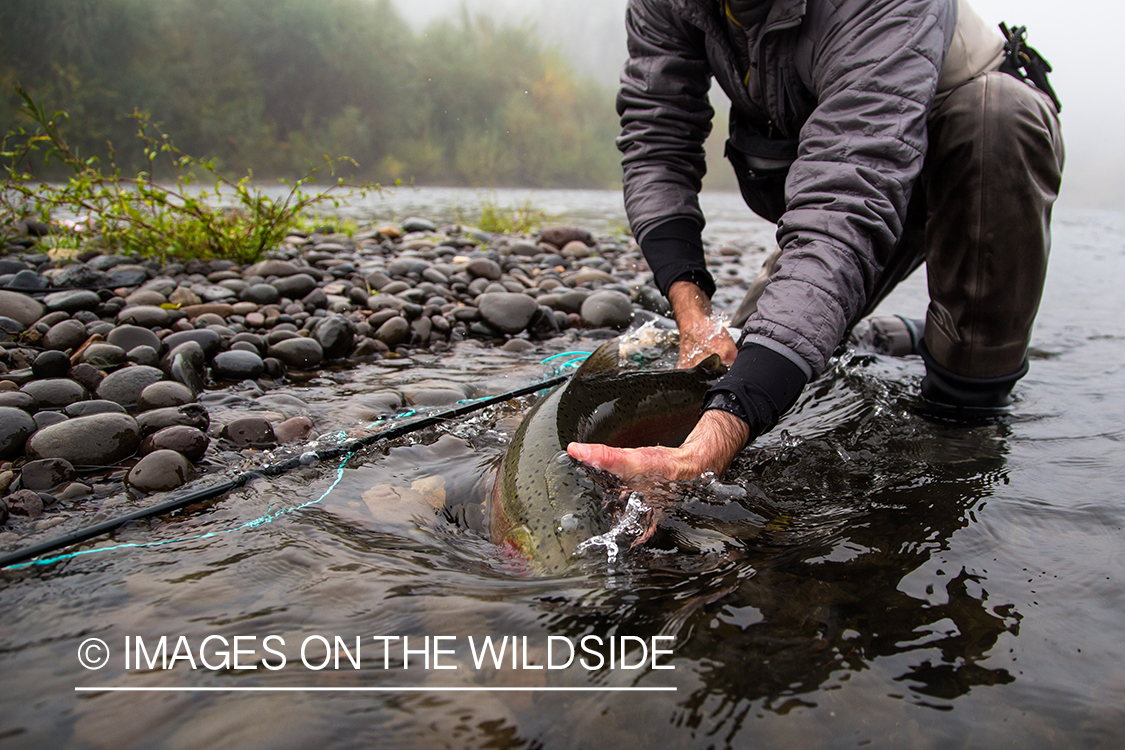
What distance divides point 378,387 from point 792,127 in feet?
7.61

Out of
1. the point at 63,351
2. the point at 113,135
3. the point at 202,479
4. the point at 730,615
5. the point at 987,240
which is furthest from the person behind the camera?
the point at 113,135

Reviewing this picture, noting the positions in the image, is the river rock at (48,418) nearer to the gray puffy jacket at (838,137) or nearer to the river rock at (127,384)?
the river rock at (127,384)

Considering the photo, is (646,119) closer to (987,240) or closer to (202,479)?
(987,240)

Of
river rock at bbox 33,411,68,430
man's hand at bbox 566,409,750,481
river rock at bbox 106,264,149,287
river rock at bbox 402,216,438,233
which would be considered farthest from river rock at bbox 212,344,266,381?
river rock at bbox 402,216,438,233

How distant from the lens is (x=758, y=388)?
1805 millimetres

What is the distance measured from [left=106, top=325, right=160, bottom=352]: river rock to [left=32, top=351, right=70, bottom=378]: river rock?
26cm

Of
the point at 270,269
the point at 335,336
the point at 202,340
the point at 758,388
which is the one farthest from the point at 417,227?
the point at 758,388

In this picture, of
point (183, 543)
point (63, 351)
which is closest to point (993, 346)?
point (183, 543)

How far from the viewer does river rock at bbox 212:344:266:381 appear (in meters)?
3.15

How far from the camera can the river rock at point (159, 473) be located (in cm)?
203

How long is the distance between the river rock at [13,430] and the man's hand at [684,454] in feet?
6.49

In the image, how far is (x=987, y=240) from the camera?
245cm

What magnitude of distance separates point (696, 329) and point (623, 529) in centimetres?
136

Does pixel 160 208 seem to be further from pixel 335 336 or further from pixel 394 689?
pixel 394 689
